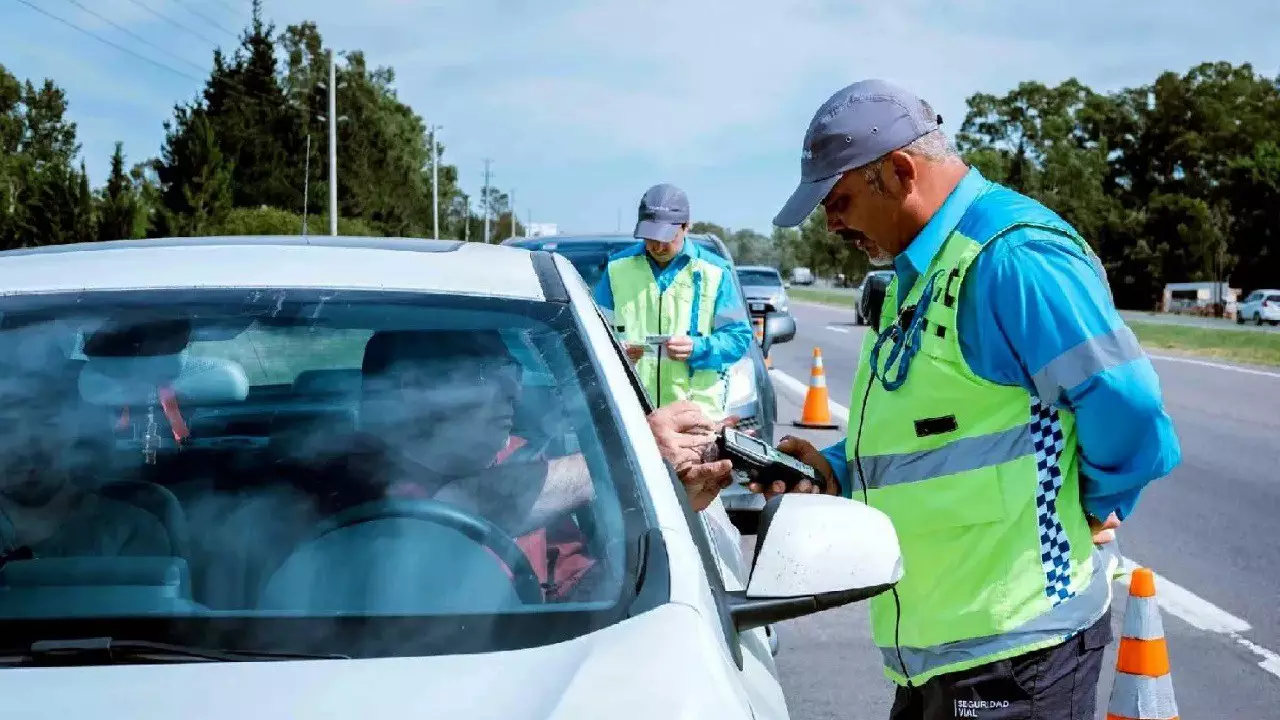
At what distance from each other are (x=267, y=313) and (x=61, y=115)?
111m

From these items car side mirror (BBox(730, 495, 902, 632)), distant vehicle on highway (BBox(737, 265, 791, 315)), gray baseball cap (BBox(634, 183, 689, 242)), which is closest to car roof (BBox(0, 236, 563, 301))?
car side mirror (BBox(730, 495, 902, 632))

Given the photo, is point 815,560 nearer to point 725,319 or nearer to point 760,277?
point 725,319

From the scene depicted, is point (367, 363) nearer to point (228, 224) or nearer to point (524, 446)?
point (524, 446)

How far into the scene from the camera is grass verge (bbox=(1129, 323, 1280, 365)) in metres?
25.9

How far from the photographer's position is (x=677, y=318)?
261 inches

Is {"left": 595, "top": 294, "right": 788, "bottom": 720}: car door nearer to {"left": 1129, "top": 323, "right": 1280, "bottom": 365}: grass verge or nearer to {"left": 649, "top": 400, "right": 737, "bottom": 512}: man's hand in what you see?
{"left": 649, "top": 400, "right": 737, "bottom": 512}: man's hand

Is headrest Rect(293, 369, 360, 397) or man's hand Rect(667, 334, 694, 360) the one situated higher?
headrest Rect(293, 369, 360, 397)

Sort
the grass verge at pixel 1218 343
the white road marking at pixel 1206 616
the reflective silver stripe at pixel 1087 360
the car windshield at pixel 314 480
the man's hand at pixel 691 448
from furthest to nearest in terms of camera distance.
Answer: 1. the grass verge at pixel 1218 343
2. the white road marking at pixel 1206 616
3. the man's hand at pixel 691 448
4. the reflective silver stripe at pixel 1087 360
5. the car windshield at pixel 314 480

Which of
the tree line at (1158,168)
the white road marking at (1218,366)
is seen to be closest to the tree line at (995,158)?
the tree line at (1158,168)

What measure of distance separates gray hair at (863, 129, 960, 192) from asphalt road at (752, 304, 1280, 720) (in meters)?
2.80

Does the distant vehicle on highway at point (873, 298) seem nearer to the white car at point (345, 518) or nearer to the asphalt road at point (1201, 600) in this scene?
the white car at point (345, 518)

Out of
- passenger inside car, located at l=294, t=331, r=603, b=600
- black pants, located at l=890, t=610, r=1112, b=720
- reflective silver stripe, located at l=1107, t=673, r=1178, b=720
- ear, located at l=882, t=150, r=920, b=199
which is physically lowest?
reflective silver stripe, located at l=1107, t=673, r=1178, b=720

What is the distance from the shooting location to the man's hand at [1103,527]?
8.64 feet

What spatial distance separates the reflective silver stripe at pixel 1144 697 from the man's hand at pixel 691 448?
135cm
